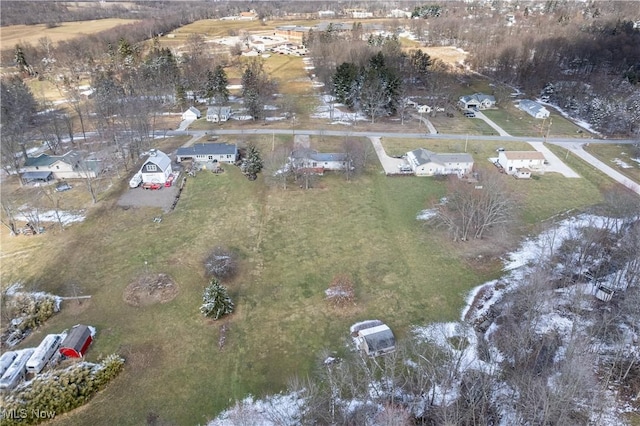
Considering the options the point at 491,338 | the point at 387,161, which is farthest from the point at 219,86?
the point at 491,338

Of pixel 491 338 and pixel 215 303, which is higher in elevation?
pixel 215 303

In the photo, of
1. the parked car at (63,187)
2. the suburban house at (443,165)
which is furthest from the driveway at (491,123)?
the parked car at (63,187)

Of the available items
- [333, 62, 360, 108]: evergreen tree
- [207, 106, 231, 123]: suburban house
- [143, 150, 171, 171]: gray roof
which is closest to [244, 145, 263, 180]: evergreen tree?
[143, 150, 171, 171]: gray roof

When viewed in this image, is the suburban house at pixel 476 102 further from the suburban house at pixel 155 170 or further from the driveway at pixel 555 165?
the suburban house at pixel 155 170

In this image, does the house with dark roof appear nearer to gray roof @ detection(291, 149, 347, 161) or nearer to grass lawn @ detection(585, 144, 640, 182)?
gray roof @ detection(291, 149, 347, 161)

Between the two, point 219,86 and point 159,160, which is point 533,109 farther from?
point 159,160

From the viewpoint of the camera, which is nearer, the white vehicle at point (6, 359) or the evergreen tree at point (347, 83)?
the white vehicle at point (6, 359)

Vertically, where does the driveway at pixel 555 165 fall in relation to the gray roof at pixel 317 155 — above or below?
below
